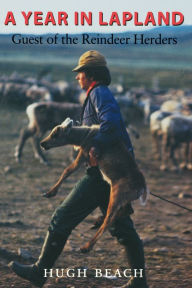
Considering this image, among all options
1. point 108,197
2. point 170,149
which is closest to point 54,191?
point 108,197

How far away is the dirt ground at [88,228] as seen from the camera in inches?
193

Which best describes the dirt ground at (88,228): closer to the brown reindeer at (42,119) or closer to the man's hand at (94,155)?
the brown reindeer at (42,119)

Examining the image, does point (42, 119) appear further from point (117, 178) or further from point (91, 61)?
point (117, 178)

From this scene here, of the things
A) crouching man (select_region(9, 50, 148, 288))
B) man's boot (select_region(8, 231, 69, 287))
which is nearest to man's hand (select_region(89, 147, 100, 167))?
crouching man (select_region(9, 50, 148, 288))

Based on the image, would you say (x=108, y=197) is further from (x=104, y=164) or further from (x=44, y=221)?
(x=44, y=221)

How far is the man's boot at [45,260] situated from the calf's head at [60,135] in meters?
0.73

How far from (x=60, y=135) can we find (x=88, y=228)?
2.81 m

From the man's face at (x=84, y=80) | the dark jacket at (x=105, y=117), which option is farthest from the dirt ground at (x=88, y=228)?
the man's face at (x=84, y=80)

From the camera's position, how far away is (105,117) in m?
3.86

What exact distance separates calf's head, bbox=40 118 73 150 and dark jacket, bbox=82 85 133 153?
26cm

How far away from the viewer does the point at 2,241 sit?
580 centimetres

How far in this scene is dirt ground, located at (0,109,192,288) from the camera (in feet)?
16.1

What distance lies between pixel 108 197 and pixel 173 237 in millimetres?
2577

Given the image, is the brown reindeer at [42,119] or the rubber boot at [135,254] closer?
the rubber boot at [135,254]
